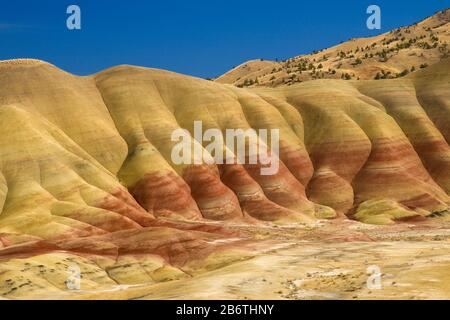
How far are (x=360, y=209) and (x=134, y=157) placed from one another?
130ft

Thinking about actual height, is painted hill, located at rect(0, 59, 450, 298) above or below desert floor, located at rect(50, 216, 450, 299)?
above

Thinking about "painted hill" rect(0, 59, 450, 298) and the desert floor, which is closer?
the desert floor

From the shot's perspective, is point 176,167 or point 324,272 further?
point 176,167

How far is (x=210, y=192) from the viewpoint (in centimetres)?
10688

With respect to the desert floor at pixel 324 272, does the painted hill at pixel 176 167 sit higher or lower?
higher

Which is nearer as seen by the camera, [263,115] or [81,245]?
[81,245]

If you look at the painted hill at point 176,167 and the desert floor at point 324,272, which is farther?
the painted hill at point 176,167

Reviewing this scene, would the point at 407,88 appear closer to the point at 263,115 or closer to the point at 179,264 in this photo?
the point at 263,115

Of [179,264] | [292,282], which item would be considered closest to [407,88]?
[179,264]

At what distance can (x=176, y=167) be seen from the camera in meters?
110

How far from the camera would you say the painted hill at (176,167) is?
7412 centimetres

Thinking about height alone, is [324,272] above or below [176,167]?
below

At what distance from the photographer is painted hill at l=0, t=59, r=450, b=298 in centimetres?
7412
